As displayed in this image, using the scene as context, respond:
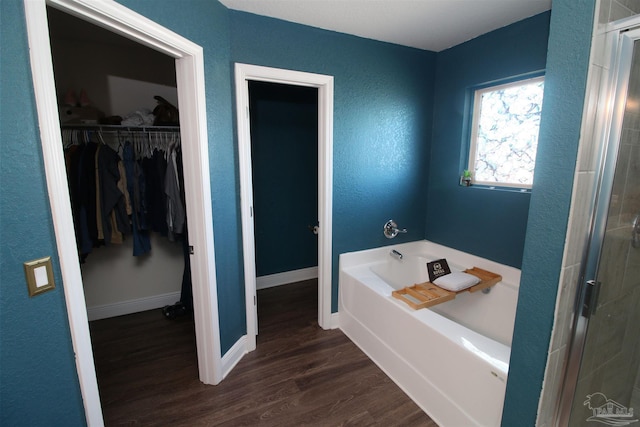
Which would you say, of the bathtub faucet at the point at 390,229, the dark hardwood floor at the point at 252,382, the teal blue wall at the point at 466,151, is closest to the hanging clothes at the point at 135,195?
the dark hardwood floor at the point at 252,382

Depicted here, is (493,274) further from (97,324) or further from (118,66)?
(118,66)

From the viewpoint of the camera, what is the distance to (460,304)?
2.46 meters

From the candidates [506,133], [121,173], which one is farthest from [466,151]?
[121,173]

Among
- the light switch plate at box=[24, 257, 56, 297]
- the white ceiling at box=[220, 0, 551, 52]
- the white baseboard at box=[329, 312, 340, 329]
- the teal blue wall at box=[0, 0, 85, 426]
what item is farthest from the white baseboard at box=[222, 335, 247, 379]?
the white ceiling at box=[220, 0, 551, 52]

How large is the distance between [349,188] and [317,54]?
3.52 feet

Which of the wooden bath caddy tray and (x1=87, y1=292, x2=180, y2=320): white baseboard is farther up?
the wooden bath caddy tray

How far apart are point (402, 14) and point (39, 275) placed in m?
2.36

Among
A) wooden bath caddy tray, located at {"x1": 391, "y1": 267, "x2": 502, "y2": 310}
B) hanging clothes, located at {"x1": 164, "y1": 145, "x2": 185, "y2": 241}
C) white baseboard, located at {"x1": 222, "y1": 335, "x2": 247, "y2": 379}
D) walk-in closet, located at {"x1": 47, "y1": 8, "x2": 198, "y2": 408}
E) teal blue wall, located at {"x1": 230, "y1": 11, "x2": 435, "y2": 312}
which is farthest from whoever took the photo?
hanging clothes, located at {"x1": 164, "y1": 145, "x2": 185, "y2": 241}

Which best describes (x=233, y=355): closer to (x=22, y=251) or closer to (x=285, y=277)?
(x=285, y=277)

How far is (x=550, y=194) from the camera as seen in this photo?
1.01 metres

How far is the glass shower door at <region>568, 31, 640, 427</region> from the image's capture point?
0.98 m

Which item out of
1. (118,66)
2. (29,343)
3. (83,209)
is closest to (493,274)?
(29,343)

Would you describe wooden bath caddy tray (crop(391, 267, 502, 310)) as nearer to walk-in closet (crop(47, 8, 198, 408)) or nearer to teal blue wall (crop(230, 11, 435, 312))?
teal blue wall (crop(230, 11, 435, 312))

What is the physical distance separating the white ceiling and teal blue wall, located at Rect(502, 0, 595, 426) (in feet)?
3.73
